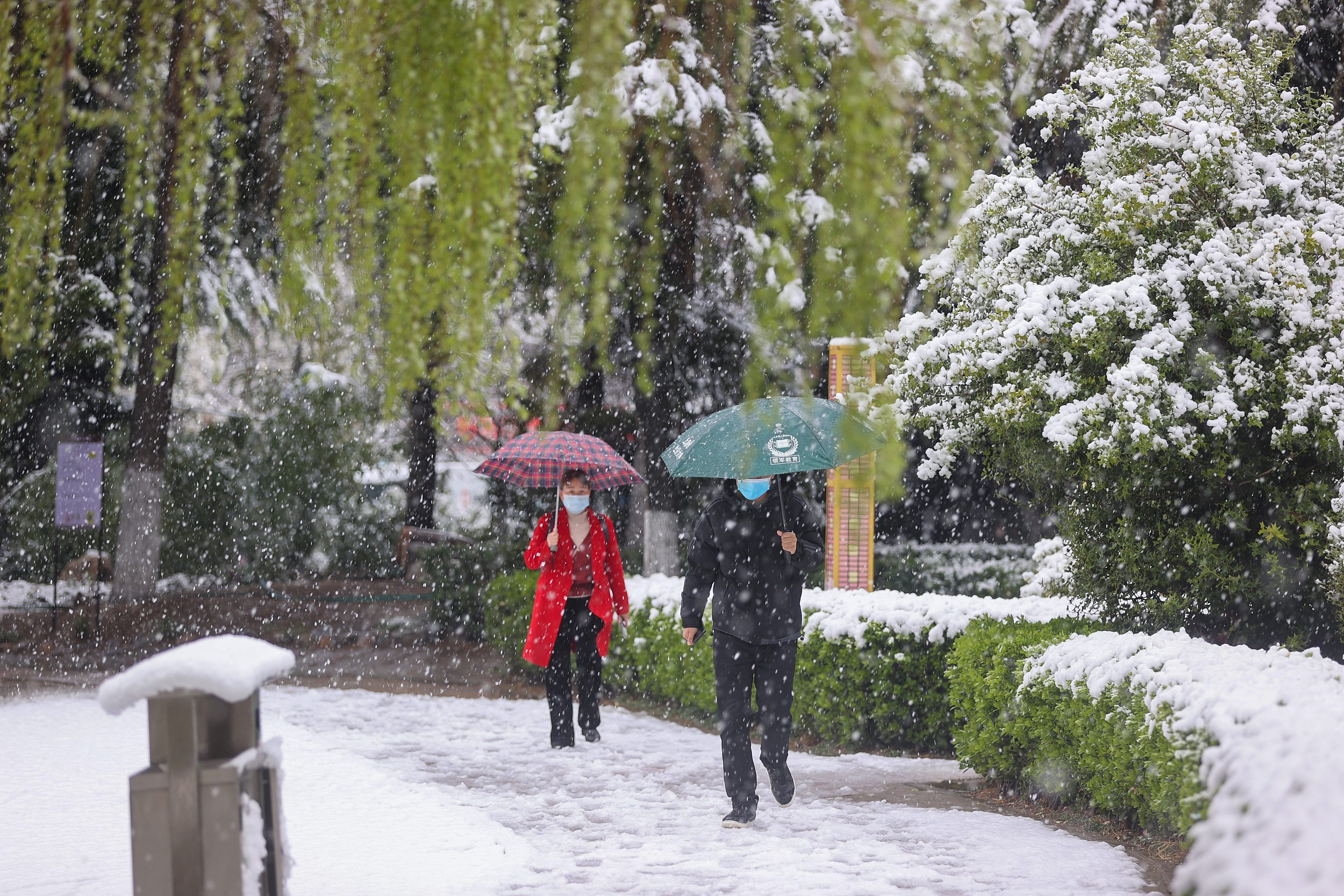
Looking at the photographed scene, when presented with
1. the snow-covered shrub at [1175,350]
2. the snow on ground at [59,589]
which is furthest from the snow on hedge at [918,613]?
the snow on ground at [59,589]

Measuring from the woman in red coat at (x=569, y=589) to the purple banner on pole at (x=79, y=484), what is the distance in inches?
284

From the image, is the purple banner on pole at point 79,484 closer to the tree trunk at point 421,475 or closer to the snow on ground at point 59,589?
the snow on ground at point 59,589

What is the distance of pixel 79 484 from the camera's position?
12977 mm

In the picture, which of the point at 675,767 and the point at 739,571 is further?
the point at 675,767

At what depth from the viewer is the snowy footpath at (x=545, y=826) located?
16.3ft

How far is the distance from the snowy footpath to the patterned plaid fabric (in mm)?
1891

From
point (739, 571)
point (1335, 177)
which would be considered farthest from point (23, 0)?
point (1335, 177)

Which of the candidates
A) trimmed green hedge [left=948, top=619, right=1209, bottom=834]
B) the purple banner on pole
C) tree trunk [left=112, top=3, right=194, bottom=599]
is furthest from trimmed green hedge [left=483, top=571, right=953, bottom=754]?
tree trunk [left=112, top=3, right=194, bottom=599]

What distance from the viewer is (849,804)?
21.4ft

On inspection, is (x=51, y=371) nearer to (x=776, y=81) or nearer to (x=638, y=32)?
(x=638, y=32)

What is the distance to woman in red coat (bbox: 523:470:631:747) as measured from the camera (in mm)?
7996

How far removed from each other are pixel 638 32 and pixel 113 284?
12.9 meters

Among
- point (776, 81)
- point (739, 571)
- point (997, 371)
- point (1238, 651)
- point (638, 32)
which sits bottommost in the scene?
point (1238, 651)

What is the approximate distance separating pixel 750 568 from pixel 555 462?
281cm
